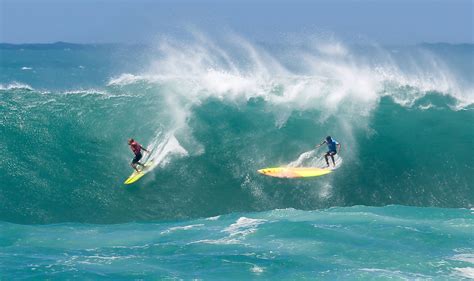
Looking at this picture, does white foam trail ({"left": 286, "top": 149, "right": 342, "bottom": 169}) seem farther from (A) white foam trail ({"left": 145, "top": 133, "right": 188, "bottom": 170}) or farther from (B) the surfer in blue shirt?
(A) white foam trail ({"left": 145, "top": 133, "right": 188, "bottom": 170})

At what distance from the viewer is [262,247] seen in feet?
43.4

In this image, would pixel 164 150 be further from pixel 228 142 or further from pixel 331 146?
pixel 331 146

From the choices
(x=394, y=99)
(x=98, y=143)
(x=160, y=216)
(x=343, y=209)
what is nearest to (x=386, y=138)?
(x=394, y=99)

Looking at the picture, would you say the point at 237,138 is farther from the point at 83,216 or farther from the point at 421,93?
the point at 421,93

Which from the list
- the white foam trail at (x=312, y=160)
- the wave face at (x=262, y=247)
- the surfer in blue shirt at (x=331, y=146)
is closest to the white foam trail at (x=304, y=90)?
the white foam trail at (x=312, y=160)

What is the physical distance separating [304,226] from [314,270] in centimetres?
261

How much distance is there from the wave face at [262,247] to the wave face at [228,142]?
A: 1.00 m

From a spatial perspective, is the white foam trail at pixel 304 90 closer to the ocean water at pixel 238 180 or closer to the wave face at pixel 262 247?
the ocean water at pixel 238 180

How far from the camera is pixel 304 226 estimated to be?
47.7ft

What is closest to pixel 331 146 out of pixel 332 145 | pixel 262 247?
pixel 332 145

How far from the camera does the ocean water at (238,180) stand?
41.6 feet

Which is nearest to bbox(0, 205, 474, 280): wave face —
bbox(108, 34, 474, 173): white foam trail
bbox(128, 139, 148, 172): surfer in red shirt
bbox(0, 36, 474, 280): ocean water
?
bbox(0, 36, 474, 280): ocean water

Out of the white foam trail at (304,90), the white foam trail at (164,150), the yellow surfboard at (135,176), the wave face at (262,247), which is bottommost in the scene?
the wave face at (262,247)

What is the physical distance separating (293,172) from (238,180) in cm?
177
